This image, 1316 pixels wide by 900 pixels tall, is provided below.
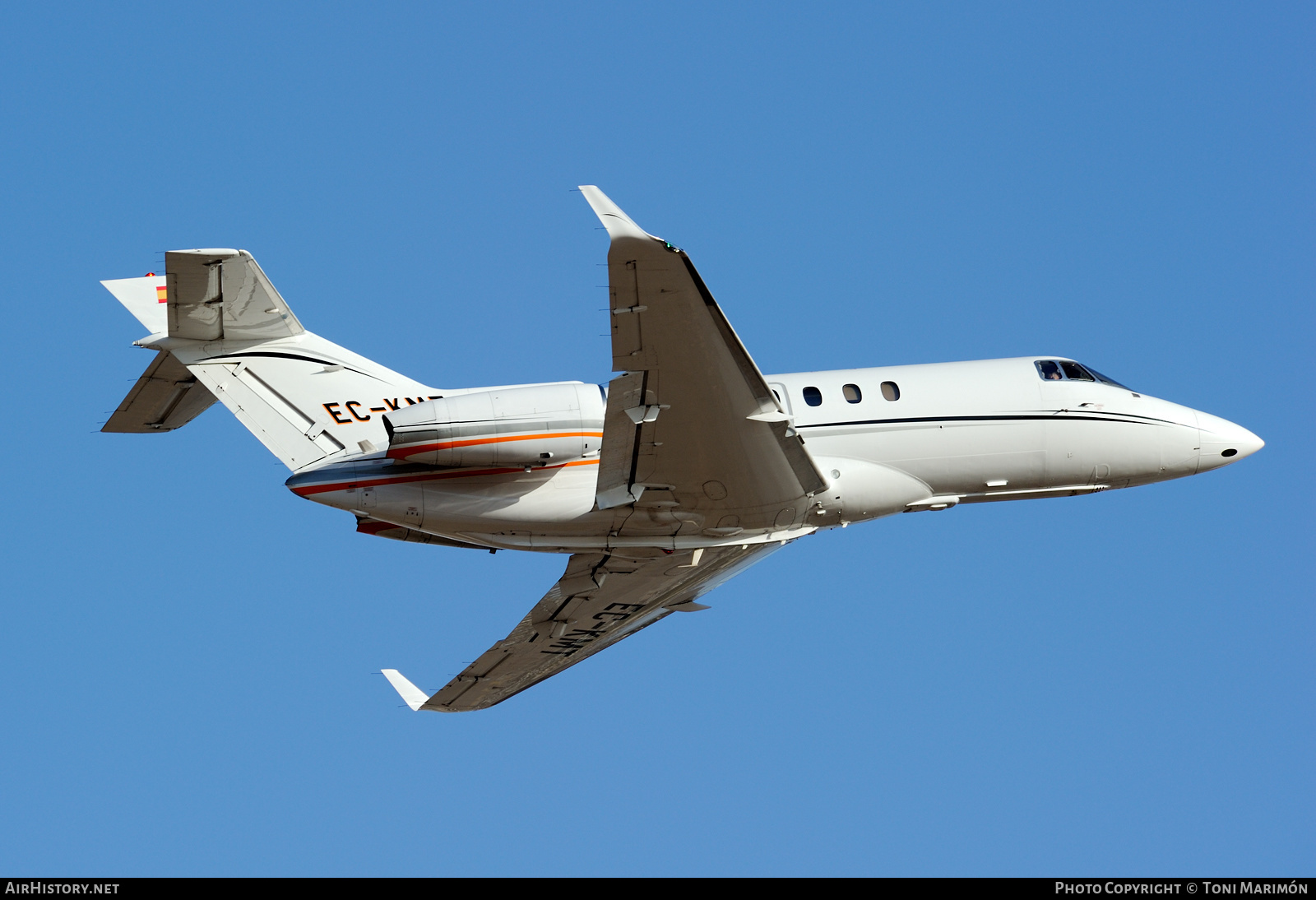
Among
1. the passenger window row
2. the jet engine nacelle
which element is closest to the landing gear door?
the passenger window row

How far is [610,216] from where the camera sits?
15250 millimetres

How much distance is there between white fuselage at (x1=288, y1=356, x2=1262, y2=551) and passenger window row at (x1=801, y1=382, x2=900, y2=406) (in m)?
0.02

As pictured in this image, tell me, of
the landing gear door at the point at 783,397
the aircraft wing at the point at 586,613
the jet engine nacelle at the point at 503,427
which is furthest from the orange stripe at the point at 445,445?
the landing gear door at the point at 783,397

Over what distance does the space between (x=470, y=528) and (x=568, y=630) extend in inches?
226

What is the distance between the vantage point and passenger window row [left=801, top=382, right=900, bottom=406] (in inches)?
854

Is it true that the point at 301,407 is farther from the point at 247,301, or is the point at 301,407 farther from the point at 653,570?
the point at 653,570

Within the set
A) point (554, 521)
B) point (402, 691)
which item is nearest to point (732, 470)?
point (554, 521)

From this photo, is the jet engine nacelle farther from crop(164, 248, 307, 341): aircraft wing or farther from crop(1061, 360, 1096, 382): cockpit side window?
crop(1061, 360, 1096, 382): cockpit side window

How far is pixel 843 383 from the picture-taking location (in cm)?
2197

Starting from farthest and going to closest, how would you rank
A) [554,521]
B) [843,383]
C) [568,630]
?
[568,630], [843,383], [554,521]

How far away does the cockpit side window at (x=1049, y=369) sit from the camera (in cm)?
2330

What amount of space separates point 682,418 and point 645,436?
0.73m

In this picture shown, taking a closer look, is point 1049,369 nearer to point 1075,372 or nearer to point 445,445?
point 1075,372

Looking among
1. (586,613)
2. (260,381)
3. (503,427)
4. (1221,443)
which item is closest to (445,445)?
(503,427)
